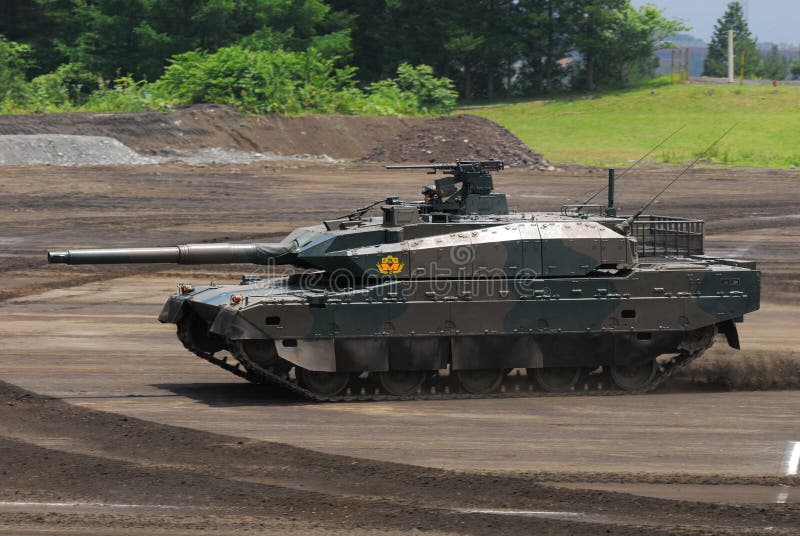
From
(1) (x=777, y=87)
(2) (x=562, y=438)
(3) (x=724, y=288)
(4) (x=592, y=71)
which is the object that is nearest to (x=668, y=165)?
(1) (x=777, y=87)

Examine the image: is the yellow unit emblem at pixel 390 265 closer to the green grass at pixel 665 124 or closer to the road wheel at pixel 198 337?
the road wheel at pixel 198 337

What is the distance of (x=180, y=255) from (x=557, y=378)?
5265 mm

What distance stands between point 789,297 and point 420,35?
40217 mm

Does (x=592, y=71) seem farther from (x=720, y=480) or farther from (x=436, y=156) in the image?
(x=720, y=480)

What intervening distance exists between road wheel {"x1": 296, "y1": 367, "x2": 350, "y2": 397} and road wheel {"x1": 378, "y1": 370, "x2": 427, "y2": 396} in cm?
51

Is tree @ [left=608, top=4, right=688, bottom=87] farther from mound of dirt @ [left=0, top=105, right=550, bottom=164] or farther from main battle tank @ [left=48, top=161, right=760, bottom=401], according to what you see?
main battle tank @ [left=48, top=161, right=760, bottom=401]

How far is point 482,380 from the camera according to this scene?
1692 centimetres

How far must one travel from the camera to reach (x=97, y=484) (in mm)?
12383

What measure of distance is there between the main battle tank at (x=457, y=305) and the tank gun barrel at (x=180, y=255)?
0.02m

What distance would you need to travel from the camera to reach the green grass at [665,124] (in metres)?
47.1

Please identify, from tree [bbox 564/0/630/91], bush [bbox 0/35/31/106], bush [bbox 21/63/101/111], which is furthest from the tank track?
tree [bbox 564/0/630/91]

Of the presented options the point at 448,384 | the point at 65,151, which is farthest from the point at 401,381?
the point at 65,151

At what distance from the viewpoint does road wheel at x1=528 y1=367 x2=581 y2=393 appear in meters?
17.1

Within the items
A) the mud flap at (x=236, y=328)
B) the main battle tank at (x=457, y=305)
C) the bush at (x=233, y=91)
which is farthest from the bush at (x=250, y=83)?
the mud flap at (x=236, y=328)
